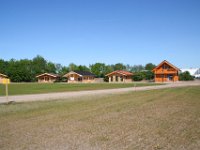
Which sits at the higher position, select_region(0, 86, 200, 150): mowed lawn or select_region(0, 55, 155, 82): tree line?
select_region(0, 55, 155, 82): tree line

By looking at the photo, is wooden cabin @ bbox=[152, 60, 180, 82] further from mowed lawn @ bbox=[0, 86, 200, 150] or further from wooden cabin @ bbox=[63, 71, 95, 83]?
mowed lawn @ bbox=[0, 86, 200, 150]

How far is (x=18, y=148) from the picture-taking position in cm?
661

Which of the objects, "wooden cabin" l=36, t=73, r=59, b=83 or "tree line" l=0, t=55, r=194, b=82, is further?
"wooden cabin" l=36, t=73, r=59, b=83

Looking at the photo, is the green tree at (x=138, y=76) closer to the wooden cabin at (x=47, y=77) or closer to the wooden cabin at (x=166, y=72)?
the wooden cabin at (x=166, y=72)

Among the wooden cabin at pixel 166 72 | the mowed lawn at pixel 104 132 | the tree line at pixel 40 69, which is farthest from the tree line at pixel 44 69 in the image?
the mowed lawn at pixel 104 132

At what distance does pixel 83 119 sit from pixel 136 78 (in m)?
65.8

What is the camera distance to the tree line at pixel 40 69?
268ft

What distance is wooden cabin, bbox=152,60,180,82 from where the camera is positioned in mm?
63688

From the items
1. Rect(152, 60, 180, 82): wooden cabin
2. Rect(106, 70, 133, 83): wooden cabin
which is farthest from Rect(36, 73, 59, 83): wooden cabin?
Rect(152, 60, 180, 82): wooden cabin

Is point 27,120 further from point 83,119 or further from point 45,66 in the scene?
point 45,66

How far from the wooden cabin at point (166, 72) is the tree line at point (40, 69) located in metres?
10.1

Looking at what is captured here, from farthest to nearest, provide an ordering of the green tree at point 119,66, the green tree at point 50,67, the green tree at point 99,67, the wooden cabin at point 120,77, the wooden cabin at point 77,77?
the green tree at point 119,66 < the green tree at point 50,67 < the green tree at point 99,67 < the wooden cabin at point 77,77 < the wooden cabin at point 120,77

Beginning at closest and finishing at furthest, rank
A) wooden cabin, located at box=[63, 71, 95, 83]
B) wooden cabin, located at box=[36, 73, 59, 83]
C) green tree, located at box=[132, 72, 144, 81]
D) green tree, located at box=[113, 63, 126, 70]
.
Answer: green tree, located at box=[132, 72, 144, 81]
wooden cabin, located at box=[63, 71, 95, 83]
wooden cabin, located at box=[36, 73, 59, 83]
green tree, located at box=[113, 63, 126, 70]

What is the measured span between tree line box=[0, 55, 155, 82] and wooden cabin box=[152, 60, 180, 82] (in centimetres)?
1009
